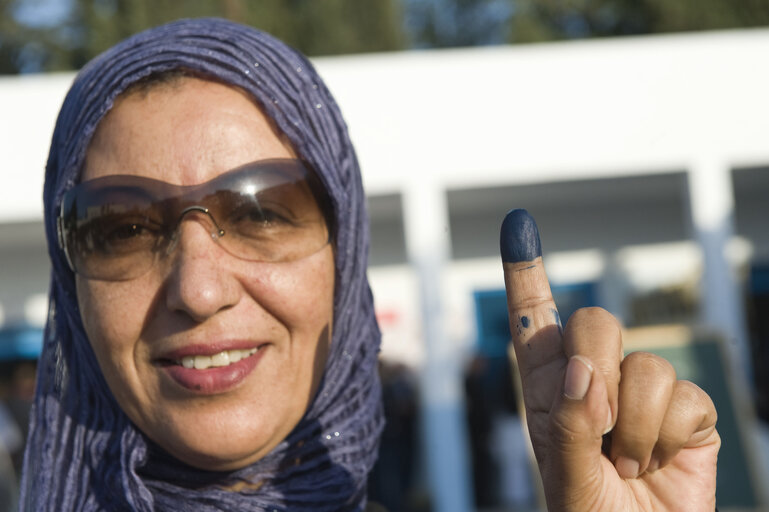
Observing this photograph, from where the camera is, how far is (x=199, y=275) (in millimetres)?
1286

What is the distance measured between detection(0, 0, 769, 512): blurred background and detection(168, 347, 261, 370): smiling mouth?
4.25 meters

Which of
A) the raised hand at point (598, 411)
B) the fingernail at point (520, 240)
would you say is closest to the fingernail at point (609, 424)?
the raised hand at point (598, 411)

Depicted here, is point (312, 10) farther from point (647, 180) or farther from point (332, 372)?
point (332, 372)

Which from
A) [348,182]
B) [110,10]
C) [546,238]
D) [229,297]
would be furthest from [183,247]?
[110,10]

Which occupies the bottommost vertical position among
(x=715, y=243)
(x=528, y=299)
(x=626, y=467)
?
(x=626, y=467)

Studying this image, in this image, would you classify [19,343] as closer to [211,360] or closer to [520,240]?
[211,360]

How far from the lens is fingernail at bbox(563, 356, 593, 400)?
0.93m

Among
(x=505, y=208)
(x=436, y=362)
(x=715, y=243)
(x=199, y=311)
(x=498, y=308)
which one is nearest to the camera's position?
(x=199, y=311)

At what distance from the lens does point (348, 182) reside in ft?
5.27

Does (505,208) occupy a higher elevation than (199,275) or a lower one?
higher

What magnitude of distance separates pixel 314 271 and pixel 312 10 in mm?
19720

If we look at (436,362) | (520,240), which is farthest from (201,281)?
(436,362)

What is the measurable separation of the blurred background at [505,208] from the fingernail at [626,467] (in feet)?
14.2

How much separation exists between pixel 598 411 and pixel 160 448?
0.85 m
